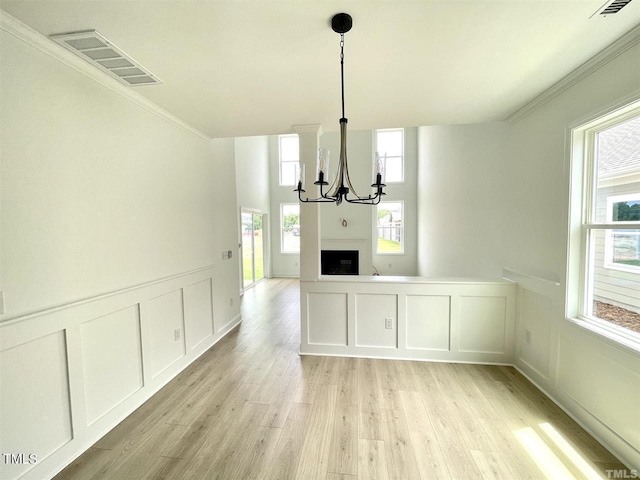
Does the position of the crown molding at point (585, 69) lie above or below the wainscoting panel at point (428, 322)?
above

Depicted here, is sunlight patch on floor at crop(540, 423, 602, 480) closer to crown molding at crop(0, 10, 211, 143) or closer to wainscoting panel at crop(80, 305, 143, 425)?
wainscoting panel at crop(80, 305, 143, 425)

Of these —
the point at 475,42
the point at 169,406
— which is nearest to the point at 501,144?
the point at 475,42

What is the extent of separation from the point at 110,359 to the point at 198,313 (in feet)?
3.55

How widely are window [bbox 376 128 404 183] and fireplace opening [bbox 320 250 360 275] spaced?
250 centimetres

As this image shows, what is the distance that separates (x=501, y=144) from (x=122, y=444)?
14.2ft

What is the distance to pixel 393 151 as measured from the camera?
25.2 feet

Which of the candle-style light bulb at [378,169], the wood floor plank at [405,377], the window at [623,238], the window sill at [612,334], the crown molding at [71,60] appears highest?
the crown molding at [71,60]

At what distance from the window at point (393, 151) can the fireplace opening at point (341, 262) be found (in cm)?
250

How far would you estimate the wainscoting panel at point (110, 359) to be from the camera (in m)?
1.78

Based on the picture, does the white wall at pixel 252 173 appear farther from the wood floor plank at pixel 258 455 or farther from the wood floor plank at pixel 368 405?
the wood floor plank at pixel 258 455

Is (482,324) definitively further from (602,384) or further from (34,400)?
(34,400)

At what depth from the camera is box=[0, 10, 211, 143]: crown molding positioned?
1.36 m

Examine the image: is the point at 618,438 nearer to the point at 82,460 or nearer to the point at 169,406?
the point at 169,406

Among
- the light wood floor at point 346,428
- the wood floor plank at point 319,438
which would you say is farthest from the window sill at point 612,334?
the wood floor plank at point 319,438
